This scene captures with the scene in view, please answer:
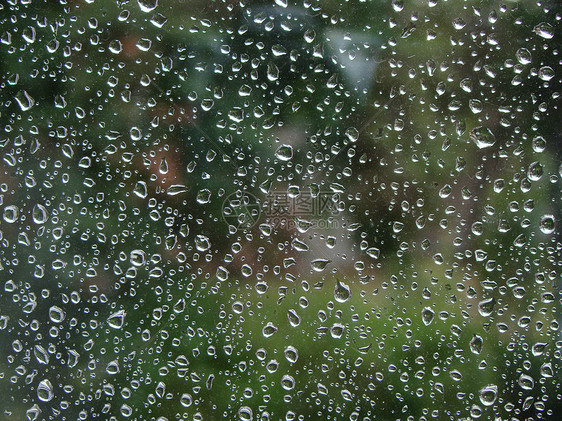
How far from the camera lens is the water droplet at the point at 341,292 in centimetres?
74

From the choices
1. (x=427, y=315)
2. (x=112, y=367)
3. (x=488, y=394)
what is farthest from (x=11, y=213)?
(x=488, y=394)

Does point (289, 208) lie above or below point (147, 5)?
below

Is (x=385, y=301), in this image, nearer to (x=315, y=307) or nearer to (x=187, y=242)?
(x=315, y=307)

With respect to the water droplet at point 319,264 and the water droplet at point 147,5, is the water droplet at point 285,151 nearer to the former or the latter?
the water droplet at point 319,264

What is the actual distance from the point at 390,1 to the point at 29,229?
0.71 metres

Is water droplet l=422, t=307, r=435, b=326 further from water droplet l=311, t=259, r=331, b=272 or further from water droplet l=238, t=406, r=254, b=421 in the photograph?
water droplet l=238, t=406, r=254, b=421

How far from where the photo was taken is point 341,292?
0.74 meters

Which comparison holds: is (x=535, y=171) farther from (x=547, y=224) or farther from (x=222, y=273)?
(x=222, y=273)

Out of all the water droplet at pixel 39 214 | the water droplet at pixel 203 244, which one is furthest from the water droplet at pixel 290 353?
the water droplet at pixel 39 214

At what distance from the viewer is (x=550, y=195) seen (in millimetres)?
735

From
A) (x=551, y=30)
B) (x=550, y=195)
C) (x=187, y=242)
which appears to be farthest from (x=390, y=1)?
(x=187, y=242)

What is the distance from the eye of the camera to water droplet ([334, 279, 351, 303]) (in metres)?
0.74

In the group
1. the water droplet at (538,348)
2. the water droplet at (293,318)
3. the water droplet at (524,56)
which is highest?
the water droplet at (524,56)

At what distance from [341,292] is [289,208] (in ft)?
0.54
